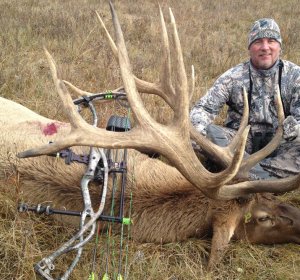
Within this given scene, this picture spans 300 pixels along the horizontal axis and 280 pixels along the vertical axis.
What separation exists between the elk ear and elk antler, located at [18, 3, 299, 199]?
264 mm

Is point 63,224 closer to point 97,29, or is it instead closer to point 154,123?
point 154,123

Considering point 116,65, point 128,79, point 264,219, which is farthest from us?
point 116,65

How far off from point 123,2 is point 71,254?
39.2 feet

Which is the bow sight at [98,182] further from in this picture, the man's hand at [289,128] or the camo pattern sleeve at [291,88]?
the camo pattern sleeve at [291,88]

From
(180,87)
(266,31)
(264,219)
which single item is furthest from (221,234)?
(266,31)

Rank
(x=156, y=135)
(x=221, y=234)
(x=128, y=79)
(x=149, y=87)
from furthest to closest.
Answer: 1. (x=149, y=87)
2. (x=221, y=234)
3. (x=156, y=135)
4. (x=128, y=79)

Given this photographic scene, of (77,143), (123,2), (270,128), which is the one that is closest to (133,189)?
(77,143)

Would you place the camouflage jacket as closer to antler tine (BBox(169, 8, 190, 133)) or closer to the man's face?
the man's face

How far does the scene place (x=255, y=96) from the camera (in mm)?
4695

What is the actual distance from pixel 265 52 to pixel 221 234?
7.36 ft

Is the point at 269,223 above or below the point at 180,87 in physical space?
below

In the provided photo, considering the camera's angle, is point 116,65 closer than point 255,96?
No

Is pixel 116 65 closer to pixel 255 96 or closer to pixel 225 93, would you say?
pixel 225 93

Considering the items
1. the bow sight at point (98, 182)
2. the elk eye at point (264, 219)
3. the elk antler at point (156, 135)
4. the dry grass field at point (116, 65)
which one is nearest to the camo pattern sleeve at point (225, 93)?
the dry grass field at point (116, 65)
